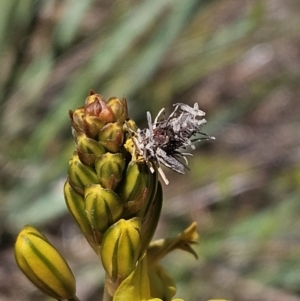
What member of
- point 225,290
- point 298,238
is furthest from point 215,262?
point 298,238

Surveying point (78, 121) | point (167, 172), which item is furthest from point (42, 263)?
point (167, 172)

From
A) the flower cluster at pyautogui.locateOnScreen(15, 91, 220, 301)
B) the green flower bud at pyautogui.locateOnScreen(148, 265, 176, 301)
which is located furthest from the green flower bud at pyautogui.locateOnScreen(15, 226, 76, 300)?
the green flower bud at pyautogui.locateOnScreen(148, 265, 176, 301)

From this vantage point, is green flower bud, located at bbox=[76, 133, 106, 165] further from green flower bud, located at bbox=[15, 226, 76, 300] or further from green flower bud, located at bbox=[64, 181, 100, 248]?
green flower bud, located at bbox=[15, 226, 76, 300]

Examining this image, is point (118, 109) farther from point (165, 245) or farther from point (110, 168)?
point (165, 245)

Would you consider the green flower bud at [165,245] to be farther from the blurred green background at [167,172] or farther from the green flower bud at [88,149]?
the blurred green background at [167,172]

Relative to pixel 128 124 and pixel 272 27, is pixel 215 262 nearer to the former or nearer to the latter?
pixel 272 27
